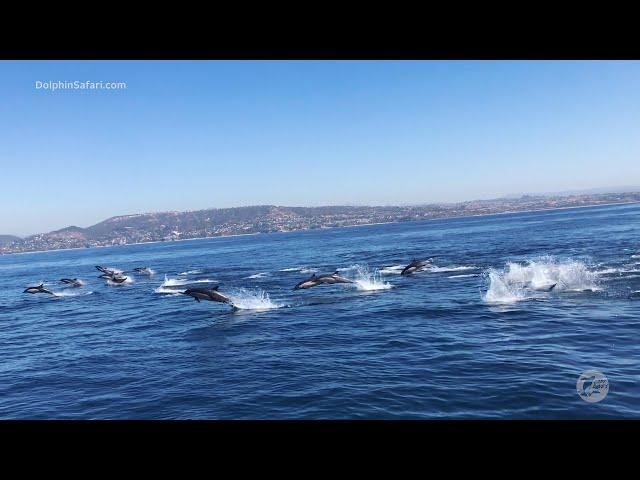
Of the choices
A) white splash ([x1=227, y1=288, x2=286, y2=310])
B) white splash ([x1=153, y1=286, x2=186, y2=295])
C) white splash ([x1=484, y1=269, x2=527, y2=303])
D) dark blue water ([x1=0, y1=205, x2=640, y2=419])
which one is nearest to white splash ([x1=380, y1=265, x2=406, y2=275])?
dark blue water ([x1=0, y1=205, x2=640, y2=419])

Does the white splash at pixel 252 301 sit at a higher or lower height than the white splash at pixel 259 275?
higher

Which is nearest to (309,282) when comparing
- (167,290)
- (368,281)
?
(368,281)

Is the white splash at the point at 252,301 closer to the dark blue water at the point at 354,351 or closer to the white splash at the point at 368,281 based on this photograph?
the dark blue water at the point at 354,351

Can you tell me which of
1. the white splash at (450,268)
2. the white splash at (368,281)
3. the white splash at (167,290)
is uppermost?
the white splash at (450,268)

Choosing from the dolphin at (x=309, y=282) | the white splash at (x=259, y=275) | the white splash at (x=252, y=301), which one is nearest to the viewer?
the white splash at (x=252, y=301)

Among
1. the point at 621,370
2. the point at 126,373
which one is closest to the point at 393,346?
the point at 621,370

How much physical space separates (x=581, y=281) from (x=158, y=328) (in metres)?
22.0

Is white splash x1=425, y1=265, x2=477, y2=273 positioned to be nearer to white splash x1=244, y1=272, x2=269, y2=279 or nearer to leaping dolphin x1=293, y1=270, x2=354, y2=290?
leaping dolphin x1=293, y1=270, x2=354, y2=290

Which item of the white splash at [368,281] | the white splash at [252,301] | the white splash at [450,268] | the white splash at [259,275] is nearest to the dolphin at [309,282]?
the white splash at [252,301]

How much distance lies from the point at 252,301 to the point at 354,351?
486 inches

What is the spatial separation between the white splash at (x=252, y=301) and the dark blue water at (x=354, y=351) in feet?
0.57

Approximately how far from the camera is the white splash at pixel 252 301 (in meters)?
23.3
